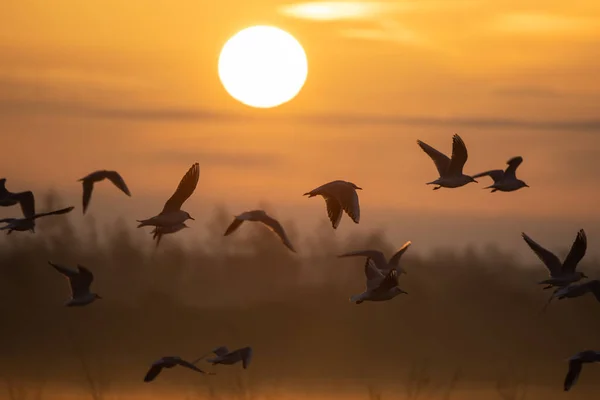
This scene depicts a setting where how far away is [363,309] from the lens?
66812mm

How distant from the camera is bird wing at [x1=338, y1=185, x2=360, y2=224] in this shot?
23.7 m

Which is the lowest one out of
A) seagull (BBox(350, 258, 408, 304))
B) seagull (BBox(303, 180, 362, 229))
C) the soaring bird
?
seagull (BBox(350, 258, 408, 304))

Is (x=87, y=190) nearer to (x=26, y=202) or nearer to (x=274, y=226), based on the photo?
(x=26, y=202)

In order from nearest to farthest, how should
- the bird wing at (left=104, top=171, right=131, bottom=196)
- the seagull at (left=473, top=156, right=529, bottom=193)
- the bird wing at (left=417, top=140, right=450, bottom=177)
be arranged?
the bird wing at (left=104, top=171, right=131, bottom=196), the bird wing at (left=417, top=140, right=450, bottom=177), the seagull at (left=473, top=156, right=529, bottom=193)

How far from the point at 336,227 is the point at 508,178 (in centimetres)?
406

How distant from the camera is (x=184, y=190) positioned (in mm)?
24188

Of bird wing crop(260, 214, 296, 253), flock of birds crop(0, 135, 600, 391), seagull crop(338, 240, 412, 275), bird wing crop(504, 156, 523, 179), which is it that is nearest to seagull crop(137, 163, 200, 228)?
flock of birds crop(0, 135, 600, 391)

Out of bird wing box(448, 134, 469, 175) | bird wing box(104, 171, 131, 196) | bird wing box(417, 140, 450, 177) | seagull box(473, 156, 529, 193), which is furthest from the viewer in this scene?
seagull box(473, 156, 529, 193)

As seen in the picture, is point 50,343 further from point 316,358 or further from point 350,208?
point 350,208

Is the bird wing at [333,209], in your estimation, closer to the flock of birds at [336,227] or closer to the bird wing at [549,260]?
the flock of birds at [336,227]

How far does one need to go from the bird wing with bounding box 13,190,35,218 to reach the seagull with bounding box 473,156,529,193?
7496mm

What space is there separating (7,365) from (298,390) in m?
9.94

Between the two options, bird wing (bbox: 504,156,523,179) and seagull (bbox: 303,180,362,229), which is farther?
bird wing (bbox: 504,156,523,179)

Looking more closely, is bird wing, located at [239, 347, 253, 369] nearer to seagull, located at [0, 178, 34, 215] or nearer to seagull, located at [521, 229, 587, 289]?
seagull, located at [0, 178, 34, 215]
